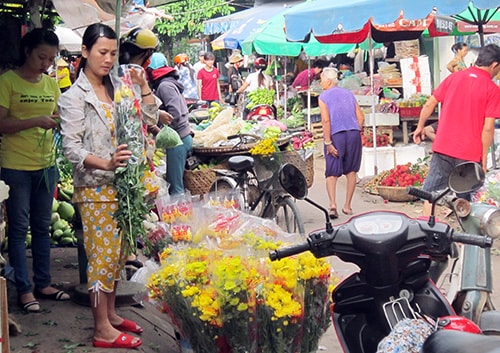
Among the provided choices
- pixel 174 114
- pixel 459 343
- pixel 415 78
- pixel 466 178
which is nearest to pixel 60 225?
pixel 174 114

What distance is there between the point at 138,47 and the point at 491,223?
315 centimetres

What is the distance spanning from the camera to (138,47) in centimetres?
557

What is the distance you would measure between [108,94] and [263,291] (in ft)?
5.03

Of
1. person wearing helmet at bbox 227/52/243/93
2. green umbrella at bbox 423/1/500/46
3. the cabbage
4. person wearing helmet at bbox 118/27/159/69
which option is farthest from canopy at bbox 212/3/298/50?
person wearing helmet at bbox 118/27/159/69

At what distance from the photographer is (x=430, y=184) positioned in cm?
734

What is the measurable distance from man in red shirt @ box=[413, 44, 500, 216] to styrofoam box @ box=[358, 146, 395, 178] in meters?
4.90

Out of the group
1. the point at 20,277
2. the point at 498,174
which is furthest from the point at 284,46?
the point at 20,277

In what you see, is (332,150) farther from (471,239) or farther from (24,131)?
(471,239)

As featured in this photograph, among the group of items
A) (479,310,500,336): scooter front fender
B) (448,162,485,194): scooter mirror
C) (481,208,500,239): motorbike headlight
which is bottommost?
(479,310,500,336): scooter front fender

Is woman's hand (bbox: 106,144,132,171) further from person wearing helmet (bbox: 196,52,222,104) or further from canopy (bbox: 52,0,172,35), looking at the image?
person wearing helmet (bbox: 196,52,222,104)

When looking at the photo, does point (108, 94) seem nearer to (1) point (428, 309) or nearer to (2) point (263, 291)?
(2) point (263, 291)

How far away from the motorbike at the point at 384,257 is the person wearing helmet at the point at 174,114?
16.4 feet

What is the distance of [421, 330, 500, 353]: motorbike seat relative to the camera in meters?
1.76

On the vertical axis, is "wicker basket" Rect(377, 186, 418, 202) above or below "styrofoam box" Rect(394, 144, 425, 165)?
below
